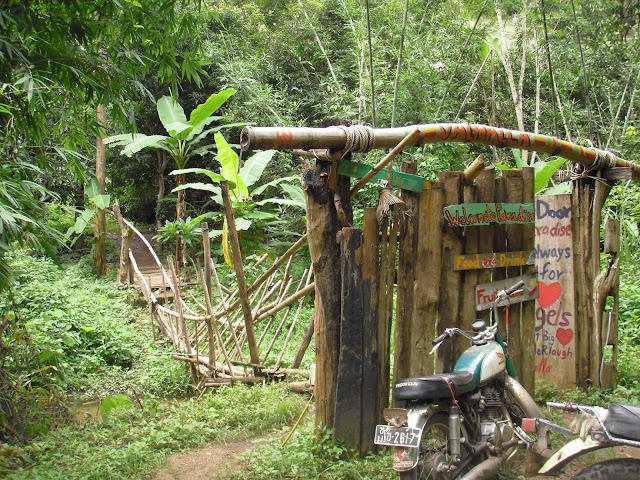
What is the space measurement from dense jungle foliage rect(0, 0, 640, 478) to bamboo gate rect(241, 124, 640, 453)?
1163 mm

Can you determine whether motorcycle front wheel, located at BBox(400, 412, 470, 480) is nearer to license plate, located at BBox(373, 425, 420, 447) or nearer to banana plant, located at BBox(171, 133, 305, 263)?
license plate, located at BBox(373, 425, 420, 447)

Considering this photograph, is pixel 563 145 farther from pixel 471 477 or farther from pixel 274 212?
pixel 274 212

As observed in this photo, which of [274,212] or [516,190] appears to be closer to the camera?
[516,190]

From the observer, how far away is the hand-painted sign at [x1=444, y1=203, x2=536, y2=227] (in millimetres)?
3795

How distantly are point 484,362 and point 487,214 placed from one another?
1.07 metres

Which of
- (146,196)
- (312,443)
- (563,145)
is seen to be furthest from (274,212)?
(312,443)

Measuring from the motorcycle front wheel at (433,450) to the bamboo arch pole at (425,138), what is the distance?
1.60m

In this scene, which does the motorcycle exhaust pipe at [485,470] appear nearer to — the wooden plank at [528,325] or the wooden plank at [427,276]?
the wooden plank at [427,276]

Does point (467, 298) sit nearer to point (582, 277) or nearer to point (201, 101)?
point (582, 277)

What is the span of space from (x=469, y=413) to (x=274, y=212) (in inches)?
313

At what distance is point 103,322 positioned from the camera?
25.4 ft

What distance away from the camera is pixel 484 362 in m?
3.34

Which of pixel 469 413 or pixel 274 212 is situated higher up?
pixel 274 212

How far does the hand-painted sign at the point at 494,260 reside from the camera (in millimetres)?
3881
